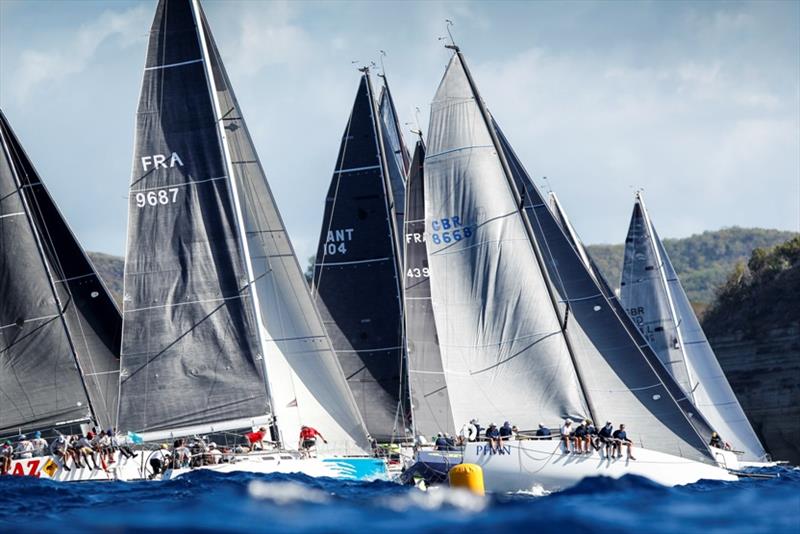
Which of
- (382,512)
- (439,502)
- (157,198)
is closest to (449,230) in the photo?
(157,198)

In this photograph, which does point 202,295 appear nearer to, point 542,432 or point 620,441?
point 542,432

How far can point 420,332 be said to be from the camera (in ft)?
95.3

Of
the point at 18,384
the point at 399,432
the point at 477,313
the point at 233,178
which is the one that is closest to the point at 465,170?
the point at 477,313

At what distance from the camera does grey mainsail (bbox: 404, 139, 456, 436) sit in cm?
2844

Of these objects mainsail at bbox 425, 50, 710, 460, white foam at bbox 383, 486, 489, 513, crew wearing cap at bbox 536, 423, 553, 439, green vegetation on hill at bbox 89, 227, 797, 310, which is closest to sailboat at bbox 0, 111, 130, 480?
mainsail at bbox 425, 50, 710, 460

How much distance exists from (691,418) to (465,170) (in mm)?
6877

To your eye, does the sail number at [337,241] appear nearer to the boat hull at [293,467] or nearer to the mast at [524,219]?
the mast at [524,219]

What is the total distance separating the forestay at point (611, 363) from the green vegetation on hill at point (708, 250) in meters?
141

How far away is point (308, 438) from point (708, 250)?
17199cm

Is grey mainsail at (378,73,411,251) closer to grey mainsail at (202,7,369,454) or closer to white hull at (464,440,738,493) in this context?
grey mainsail at (202,7,369,454)

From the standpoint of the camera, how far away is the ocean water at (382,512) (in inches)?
473

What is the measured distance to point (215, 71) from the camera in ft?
83.9

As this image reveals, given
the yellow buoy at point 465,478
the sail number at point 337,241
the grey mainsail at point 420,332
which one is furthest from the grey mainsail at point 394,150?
the yellow buoy at point 465,478

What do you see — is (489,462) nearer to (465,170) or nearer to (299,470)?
(299,470)
